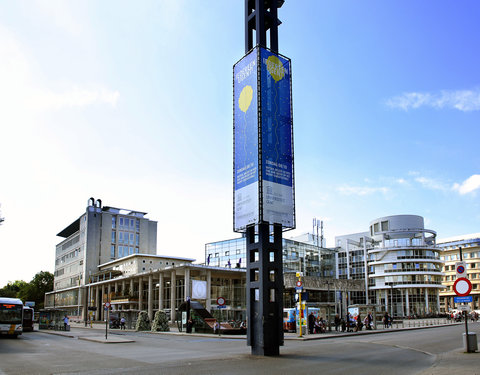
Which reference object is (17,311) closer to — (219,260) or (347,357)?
(347,357)

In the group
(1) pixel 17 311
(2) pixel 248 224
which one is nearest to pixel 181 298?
(1) pixel 17 311

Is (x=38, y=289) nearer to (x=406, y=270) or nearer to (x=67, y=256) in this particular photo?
(x=67, y=256)

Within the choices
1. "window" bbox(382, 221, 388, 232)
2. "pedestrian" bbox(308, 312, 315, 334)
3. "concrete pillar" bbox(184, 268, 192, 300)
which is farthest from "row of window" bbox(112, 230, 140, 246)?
"pedestrian" bbox(308, 312, 315, 334)

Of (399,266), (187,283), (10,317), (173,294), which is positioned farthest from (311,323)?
(399,266)

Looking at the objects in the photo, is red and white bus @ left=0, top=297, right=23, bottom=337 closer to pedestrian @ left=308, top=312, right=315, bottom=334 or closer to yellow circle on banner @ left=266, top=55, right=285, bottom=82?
pedestrian @ left=308, top=312, right=315, bottom=334

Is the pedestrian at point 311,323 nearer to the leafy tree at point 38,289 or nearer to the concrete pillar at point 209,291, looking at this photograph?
the concrete pillar at point 209,291

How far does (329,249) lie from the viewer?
112750 millimetres

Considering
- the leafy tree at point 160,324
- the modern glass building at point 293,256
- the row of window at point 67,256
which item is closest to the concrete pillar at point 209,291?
the leafy tree at point 160,324

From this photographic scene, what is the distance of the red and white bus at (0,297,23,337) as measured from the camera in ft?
114

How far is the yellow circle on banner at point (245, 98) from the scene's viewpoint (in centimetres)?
2184

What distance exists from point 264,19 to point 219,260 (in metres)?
92.1

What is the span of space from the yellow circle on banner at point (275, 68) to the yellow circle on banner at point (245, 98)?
132 centimetres

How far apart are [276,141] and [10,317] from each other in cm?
2689

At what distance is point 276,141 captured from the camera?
2133 centimetres
